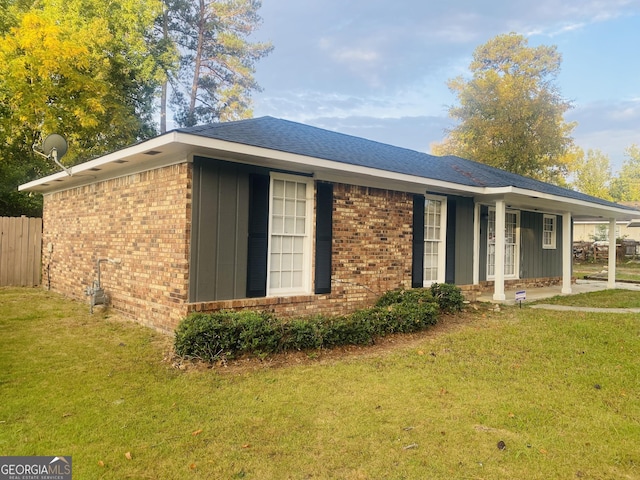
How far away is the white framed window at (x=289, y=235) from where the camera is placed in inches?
267

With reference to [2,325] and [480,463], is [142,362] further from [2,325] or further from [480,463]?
[480,463]

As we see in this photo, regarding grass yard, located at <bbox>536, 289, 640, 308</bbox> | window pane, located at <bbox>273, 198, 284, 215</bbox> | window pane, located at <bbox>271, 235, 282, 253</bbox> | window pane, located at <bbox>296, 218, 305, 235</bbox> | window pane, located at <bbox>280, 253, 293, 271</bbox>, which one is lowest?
grass yard, located at <bbox>536, 289, 640, 308</bbox>

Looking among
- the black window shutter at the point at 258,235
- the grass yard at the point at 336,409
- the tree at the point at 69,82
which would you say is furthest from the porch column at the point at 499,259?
the tree at the point at 69,82

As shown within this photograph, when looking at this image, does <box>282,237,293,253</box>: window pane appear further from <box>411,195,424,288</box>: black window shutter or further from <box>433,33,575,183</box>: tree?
<box>433,33,575,183</box>: tree

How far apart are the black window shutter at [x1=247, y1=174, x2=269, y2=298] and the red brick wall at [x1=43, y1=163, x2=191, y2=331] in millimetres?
977

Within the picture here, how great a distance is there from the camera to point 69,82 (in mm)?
16203

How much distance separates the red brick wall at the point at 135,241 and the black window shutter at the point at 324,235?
2291 millimetres

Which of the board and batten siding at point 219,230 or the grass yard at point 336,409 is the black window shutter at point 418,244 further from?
the board and batten siding at point 219,230

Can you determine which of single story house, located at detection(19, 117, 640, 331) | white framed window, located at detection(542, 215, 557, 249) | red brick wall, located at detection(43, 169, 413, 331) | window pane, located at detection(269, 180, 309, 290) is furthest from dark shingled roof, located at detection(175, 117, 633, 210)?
white framed window, located at detection(542, 215, 557, 249)

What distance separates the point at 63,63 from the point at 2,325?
12831 mm

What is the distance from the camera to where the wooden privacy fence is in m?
11.4

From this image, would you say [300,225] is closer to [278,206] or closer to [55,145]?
[278,206]

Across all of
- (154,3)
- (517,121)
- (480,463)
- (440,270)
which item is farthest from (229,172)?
(517,121)

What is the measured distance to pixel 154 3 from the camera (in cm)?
1925
